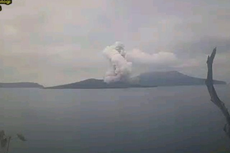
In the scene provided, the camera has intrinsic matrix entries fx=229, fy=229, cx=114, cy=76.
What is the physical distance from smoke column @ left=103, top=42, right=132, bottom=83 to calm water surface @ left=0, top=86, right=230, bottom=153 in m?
0.11

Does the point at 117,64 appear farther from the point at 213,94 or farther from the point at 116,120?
the point at 213,94

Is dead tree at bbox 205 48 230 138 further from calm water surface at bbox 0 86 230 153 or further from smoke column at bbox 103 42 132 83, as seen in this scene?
smoke column at bbox 103 42 132 83

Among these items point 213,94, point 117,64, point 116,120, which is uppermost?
point 117,64

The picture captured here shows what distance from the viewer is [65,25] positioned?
1.97 m

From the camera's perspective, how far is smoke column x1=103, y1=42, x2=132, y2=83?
1.96 meters

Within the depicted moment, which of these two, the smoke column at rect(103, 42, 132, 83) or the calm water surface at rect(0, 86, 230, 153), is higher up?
the smoke column at rect(103, 42, 132, 83)

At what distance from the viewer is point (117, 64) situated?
1.96 meters

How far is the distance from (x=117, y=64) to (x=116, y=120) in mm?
490

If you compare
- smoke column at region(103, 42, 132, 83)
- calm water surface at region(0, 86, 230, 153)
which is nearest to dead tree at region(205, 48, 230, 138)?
calm water surface at region(0, 86, 230, 153)

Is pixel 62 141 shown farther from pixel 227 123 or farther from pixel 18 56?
pixel 227 123

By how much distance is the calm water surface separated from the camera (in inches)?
77.6

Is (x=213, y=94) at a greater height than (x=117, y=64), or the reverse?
(x=117, y=64)

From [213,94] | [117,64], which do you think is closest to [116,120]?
[117,64]

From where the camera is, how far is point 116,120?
78.8 inches
